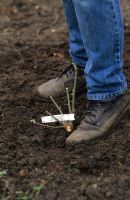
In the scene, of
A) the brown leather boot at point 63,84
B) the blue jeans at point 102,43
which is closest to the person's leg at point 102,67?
the blue jeans at point 102,43

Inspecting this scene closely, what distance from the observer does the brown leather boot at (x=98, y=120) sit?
2439mm

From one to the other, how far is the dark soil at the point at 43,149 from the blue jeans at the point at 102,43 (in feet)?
0.79

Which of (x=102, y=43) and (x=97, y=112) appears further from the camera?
(x=97, y=112)

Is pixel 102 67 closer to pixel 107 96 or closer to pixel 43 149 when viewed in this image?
pixel 107 96

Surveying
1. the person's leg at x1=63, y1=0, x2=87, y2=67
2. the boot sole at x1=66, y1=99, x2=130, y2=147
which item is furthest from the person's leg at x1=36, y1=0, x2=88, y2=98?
the boot sole at x1=66, y1=99, x2=130, y2=147

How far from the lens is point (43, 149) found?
7.95ft

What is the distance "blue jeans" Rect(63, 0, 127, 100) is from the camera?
89.7 inches

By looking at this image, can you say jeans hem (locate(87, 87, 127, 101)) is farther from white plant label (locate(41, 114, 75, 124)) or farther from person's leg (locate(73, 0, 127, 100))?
white plant label (locate(41, 114, 75, 124))

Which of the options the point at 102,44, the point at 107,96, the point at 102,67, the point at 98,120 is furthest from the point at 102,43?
the point at 98,120

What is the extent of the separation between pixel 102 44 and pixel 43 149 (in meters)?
0.57

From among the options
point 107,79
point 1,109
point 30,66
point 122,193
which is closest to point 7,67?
point 30,66

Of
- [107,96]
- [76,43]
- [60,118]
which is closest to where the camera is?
[107,96]

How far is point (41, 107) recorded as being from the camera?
2.85m

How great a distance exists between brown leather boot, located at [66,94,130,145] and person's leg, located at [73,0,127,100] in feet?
0.19
